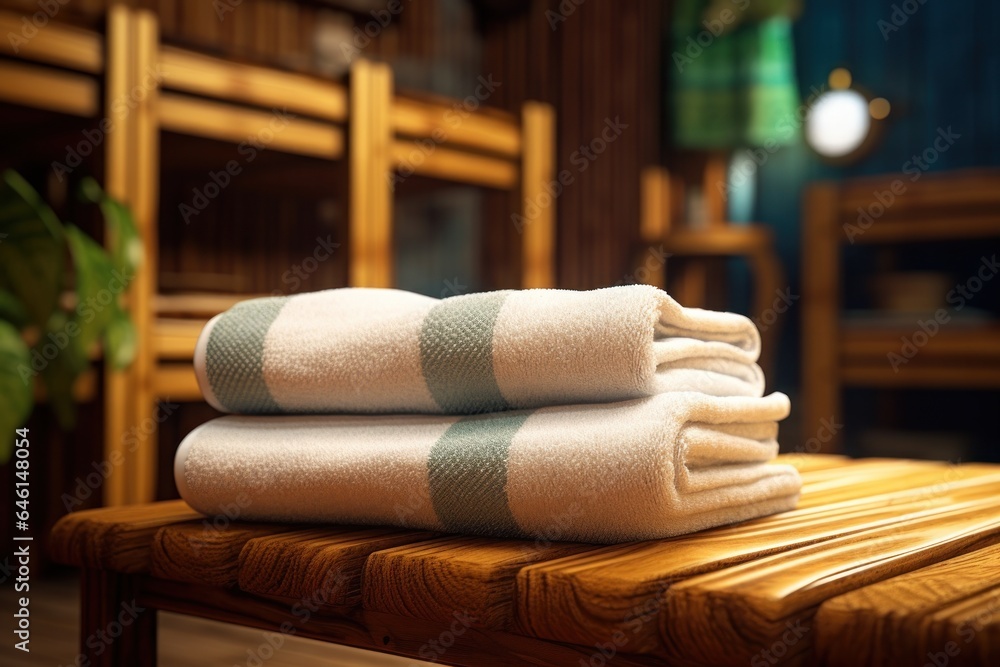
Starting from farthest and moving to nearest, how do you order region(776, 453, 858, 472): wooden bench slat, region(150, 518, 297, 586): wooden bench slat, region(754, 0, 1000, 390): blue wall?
1. region(754, 0, 1000, 390): blue wall
2. region(776, 453, 858, 472): wooden bench slat
3. region(150, 518, 297, 586): wooden bench slat

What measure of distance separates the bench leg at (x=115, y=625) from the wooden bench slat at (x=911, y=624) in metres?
0.42

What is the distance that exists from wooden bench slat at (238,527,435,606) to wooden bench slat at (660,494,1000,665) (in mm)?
170

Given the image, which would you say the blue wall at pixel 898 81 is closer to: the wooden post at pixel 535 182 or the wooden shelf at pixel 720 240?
the wooden shelf at pixel 720 240

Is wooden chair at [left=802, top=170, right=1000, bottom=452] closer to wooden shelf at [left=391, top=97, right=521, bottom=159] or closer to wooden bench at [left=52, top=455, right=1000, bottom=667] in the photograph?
wooden shelf at [left=391, top=97, right=521, bottom=159]

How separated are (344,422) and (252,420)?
0.08 m

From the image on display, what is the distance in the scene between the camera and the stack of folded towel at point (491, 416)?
505mm

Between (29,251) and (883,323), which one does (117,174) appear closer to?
(29,251)

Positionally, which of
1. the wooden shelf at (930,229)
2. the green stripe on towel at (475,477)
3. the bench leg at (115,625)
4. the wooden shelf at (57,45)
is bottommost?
the bench leg at (115,625)

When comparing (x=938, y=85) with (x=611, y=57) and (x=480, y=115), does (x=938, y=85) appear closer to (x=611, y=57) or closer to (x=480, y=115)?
(x=611, y=57)

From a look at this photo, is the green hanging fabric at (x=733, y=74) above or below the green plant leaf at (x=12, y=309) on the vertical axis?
above

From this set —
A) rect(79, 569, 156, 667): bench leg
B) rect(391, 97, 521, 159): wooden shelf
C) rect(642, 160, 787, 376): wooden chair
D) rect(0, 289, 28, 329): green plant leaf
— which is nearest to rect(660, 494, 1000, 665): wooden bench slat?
rect(79, 569, 156, 667): bench leg

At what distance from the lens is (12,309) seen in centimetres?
124

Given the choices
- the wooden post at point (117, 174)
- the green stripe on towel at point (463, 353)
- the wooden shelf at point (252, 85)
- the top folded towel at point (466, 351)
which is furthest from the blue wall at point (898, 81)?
the green stripe on towel at point (463, 353)

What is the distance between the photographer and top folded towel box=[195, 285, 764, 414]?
52 centimetres
